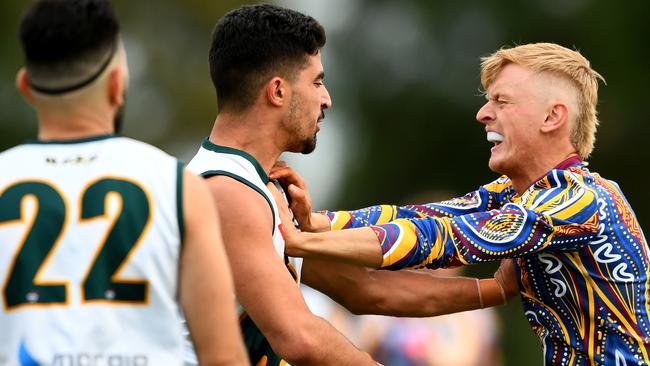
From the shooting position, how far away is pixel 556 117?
6734 millimetres

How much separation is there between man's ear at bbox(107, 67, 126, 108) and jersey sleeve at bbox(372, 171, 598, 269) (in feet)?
6.78

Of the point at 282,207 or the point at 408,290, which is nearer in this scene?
the point at 282,207

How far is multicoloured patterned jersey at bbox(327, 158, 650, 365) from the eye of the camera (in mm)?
6258

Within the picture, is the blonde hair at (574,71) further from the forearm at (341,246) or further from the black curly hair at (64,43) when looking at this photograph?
the black curly hair at (64,43)

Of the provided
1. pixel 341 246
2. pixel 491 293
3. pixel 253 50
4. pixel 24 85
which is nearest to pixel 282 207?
pixel 341 246

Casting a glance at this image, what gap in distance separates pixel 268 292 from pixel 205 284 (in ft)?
4.07

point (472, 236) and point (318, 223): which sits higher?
point (472, 236)

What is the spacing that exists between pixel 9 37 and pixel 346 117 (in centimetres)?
676

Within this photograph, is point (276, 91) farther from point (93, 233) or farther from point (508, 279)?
point (93, 233)

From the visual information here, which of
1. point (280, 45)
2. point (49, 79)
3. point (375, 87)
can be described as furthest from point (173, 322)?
point (375, 87)

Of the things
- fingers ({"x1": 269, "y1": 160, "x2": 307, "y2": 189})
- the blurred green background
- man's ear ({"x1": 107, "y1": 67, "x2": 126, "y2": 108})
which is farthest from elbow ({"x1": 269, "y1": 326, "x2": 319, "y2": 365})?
the blurred green background

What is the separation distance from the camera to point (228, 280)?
14.6 ft

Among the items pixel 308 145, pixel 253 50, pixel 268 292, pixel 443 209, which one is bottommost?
pixel 268 292

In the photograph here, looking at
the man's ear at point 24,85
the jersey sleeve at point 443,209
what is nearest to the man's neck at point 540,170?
the jersey sleeve at point 443,209
